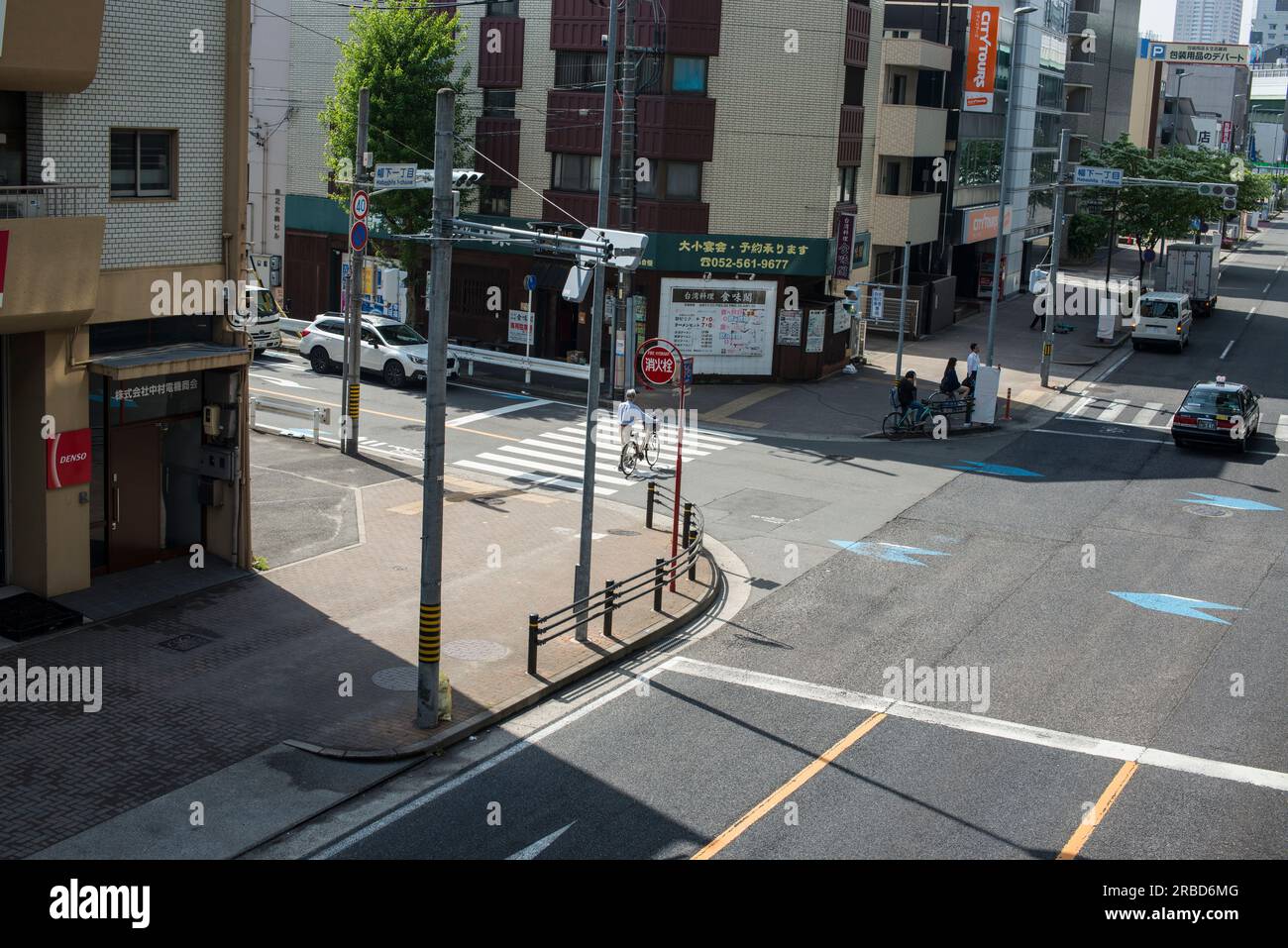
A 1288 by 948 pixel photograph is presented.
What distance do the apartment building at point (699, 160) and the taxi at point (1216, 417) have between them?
12.0 m

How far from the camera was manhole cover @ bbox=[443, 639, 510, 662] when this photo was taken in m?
18.7

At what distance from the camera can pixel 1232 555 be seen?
2491 centimetres

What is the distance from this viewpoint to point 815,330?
42.5 meters

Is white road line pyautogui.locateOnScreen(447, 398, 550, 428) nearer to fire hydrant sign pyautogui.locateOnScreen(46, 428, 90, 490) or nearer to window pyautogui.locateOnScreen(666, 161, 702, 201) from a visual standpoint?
window pyautogui.locateOnScreen(666, 161, 702, 201)

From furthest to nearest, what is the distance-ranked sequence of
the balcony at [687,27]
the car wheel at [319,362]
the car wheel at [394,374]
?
1. the car wheel at [319,362]
2. the balcony at [687,27]
3. the car wheel at [394,374]

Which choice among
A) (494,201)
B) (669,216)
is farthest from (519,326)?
(669,216)

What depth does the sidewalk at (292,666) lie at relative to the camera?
1412 cm

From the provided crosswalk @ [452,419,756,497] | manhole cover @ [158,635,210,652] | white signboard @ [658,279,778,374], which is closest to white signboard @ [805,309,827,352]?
white signboard @ [658,279,778,374]

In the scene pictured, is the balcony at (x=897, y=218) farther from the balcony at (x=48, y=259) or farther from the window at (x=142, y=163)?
the balcony at (x=48, y=259)

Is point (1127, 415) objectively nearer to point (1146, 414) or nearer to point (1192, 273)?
point (1146, 414)

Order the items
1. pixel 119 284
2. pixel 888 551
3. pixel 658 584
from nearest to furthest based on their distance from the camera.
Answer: pixel 119 284 → pixel 658 584 → pixel 888 551

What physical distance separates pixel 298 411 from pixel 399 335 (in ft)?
25.7

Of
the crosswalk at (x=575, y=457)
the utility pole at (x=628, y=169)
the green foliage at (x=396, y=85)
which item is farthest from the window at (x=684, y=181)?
the crosswalk at (x=575, y=457)

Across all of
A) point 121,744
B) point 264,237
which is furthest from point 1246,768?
point 264,237
